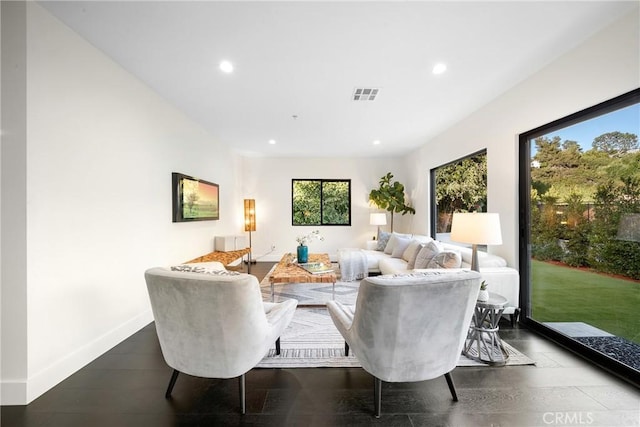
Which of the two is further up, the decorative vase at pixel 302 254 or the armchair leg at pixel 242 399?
the decorative vase at pixel 302 254

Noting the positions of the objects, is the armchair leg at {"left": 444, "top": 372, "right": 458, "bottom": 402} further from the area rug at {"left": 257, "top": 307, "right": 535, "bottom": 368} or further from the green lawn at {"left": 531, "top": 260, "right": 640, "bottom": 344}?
the green lawn at {"left": 531, "top": 260, "right": 640, "bottom": 344}

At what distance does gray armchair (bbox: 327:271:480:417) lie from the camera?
1532 millimetres

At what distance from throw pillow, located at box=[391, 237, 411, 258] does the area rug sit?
2.26 meters

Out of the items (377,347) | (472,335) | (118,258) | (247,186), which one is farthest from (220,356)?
(247,186)

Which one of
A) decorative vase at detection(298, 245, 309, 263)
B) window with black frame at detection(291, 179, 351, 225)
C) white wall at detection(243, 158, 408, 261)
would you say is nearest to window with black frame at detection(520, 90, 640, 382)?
decorative vase at detection(298, 245, 309, 263)

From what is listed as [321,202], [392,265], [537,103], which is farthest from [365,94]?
[321,202]

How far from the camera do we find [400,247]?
16.0 feet

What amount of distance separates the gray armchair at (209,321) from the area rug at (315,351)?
61 centimetres

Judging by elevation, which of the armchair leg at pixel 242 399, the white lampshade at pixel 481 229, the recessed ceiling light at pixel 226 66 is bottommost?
the armchair leg at pixel 242 399

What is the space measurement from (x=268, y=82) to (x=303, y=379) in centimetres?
289

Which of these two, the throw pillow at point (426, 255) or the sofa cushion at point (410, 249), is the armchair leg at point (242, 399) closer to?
the throw pillow at point (426, 255)

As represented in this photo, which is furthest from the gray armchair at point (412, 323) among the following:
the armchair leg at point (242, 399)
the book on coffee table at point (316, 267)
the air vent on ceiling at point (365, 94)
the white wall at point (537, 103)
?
the air vent on ceiling at point (365, 94)

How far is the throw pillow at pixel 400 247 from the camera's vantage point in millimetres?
4832

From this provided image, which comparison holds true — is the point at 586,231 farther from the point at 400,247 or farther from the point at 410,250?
the point at 400,247
